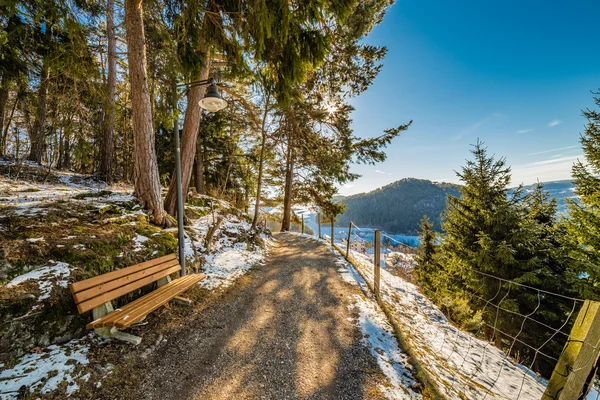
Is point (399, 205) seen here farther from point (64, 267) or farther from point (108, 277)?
point (64, 267)

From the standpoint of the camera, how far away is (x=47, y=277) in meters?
2.71

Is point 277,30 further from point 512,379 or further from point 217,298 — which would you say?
point 512,379

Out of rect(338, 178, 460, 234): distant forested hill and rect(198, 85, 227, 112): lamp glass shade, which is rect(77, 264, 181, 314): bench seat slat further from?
→ rect(338, 178, 460, 234): distant forested hill

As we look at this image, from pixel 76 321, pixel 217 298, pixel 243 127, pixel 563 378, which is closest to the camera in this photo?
pixel 563 378

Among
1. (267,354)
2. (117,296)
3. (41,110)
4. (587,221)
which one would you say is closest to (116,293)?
(117,296)

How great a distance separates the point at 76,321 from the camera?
2.61 meters

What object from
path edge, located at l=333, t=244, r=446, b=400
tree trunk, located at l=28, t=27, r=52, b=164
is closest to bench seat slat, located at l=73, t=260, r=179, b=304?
path edge, located at l=333, t=244, r=446, b=400

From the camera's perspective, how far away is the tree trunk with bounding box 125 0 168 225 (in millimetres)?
4766

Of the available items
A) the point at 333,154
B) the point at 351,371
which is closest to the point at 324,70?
the point at 333,154

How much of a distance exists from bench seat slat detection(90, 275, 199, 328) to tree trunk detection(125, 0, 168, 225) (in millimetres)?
2267

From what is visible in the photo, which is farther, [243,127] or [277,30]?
[243,127]

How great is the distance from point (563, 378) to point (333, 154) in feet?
26.7

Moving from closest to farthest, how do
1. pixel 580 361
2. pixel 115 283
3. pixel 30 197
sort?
pixel 580 361, pixel 115 283, pixel 30 197

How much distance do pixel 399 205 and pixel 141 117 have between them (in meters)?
149
